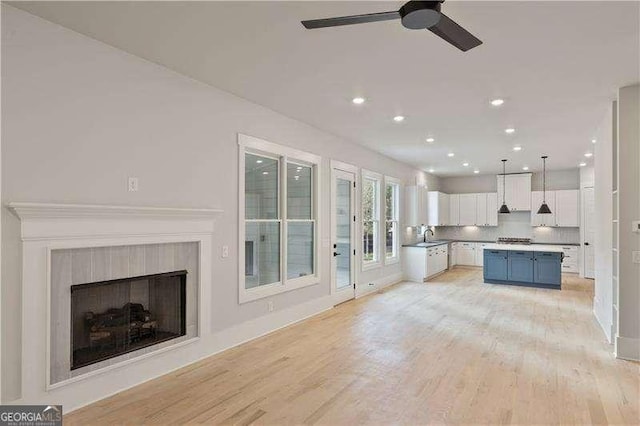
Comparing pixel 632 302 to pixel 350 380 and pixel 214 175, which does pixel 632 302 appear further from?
pixel 214 175

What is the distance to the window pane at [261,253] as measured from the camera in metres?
4.67

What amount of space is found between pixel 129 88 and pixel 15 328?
2.03 metres

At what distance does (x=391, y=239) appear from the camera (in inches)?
347

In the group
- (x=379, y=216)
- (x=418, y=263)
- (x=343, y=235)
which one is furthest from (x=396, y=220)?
(x=343, y=235)

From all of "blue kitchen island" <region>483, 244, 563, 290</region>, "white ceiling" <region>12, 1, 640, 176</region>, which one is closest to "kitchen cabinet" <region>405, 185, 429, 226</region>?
"blue kitchen island" <region>483, 244, 563, 290</region>

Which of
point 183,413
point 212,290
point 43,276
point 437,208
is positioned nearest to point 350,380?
point 183,413

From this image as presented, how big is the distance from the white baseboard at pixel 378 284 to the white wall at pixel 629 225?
3.91 m

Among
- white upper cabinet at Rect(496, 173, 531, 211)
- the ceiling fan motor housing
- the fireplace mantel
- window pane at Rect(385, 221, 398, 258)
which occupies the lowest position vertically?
window pane at Rect(385, 221, 398, 258)

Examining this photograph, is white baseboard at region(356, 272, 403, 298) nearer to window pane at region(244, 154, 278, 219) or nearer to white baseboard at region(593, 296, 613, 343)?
window pane at region(244, 154, 278, 219)

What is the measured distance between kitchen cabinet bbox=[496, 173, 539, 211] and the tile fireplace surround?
31.3ft

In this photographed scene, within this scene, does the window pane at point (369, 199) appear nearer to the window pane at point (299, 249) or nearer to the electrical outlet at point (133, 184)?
the window pane at point (299, 249)

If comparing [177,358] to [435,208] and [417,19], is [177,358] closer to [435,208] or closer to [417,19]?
[417,19]

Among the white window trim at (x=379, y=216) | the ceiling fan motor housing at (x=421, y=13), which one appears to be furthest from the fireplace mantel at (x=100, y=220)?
the white window trim at (x=379, y=216)

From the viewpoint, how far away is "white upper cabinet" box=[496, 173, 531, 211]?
10602mm
